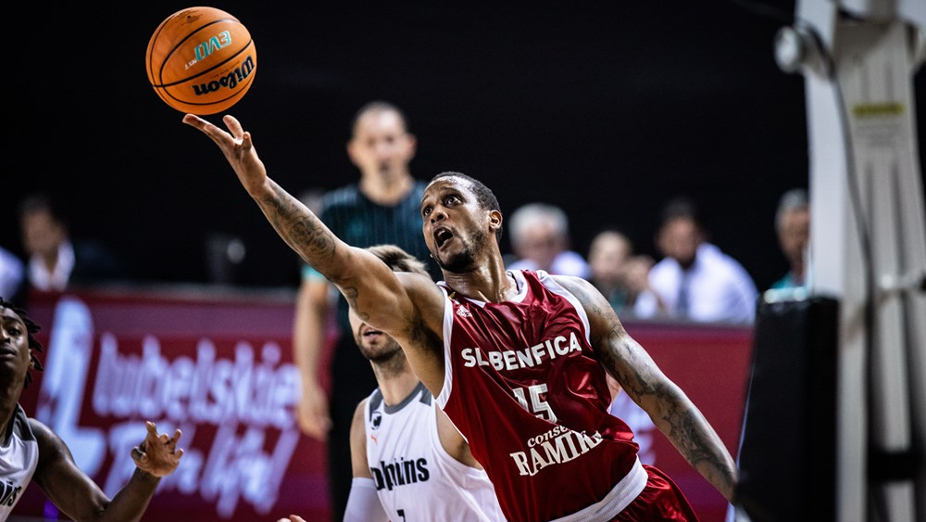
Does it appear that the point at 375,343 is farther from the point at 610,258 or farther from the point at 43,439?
the point at 610,258

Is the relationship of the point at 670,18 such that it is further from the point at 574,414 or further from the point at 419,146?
the point at 574,414

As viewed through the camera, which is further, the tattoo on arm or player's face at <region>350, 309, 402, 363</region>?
player's face at <region>350, 309, 402, 363</region>

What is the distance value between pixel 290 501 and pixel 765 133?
736cm

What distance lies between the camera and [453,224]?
11.4ft

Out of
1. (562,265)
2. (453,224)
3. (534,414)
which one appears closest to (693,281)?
(562,265)

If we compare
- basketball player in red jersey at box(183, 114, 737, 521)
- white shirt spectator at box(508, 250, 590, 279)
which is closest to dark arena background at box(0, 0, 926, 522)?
white shirt spectator at box(508, 250, 590, 279)

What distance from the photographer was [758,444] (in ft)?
9.16

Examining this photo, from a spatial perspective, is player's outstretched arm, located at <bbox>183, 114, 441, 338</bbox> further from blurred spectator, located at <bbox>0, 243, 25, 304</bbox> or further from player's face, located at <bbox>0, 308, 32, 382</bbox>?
blurred spectator, located at <bbox>0, 243, 25, 304</bbox>

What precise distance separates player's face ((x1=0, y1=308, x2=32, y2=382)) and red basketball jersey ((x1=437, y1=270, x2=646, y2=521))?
155 centimetres

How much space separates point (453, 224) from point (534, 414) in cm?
70

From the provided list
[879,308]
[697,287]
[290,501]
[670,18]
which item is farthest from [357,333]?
[670,18]

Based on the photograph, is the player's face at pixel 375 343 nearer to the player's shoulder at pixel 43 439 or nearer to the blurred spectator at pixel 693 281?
the player's shoulder at pixel 43 439

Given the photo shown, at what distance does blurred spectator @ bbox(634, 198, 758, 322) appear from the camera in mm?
7574

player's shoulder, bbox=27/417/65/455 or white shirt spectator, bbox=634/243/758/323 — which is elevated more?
white shirt spectator, bbox=634/243/758/323
